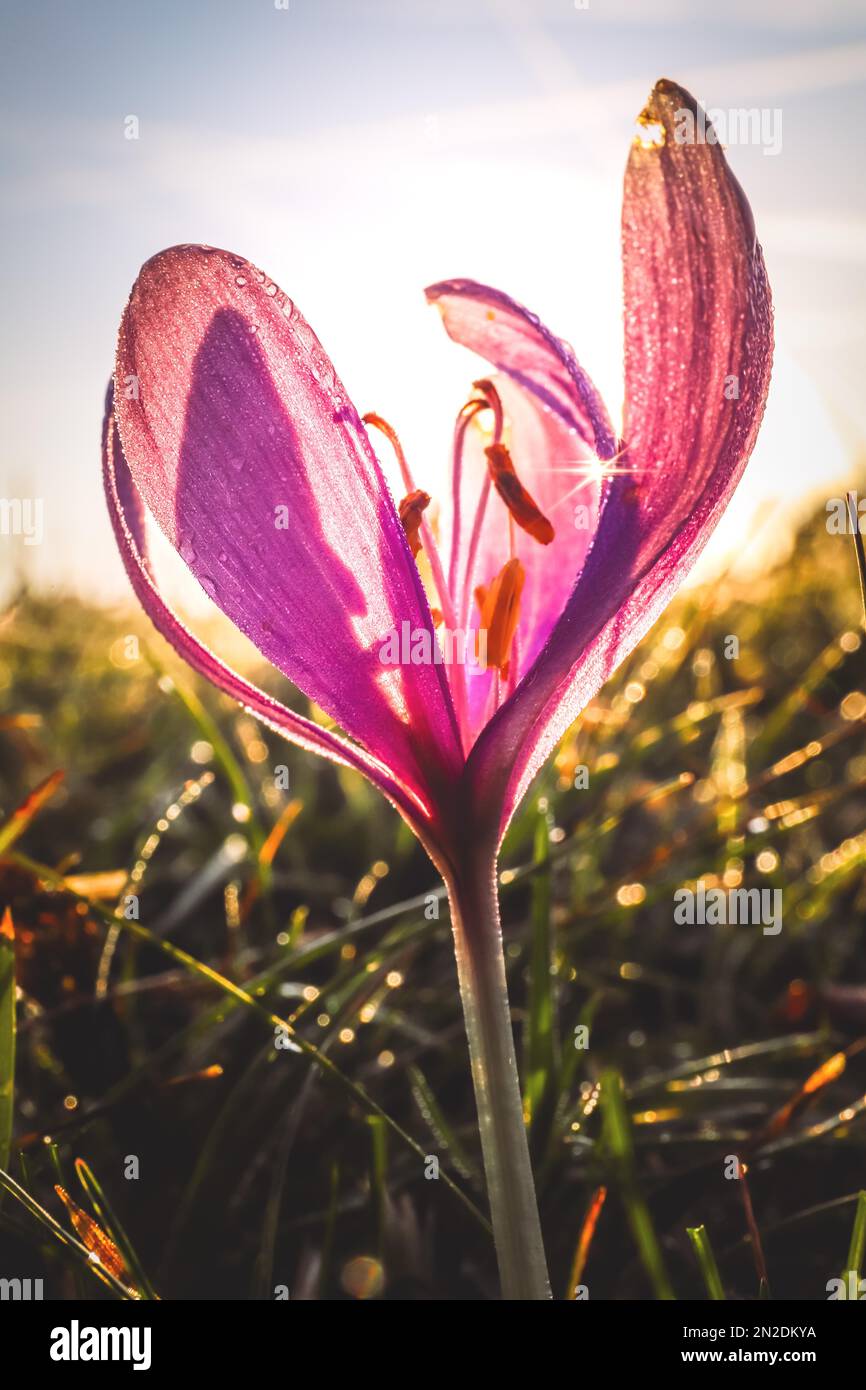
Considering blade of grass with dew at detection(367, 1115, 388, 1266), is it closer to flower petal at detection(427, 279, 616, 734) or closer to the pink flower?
the pink flower

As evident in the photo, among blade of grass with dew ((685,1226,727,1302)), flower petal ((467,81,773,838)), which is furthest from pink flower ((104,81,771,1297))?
blade of grass with dew ((685,1226,727,1302))

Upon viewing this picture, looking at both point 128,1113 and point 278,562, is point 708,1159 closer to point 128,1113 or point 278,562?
point 128,1113

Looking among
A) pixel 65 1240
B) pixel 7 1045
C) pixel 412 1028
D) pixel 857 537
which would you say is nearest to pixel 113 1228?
pixel 65 1240

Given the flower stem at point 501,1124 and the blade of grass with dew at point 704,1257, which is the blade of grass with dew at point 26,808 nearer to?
the flower stem at point 501,1124

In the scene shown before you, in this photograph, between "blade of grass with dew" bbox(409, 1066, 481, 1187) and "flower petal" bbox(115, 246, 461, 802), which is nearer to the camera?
"flower petal" bbox(115, 246, 461, 802)

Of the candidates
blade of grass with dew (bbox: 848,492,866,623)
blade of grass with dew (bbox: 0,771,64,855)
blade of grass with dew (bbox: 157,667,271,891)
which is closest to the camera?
blade of grass with dew (bbox: 848,492,866,623)
